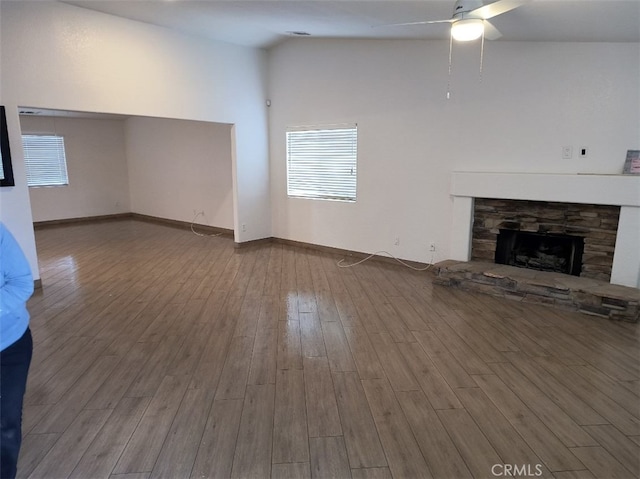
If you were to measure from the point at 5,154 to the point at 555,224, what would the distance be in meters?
5.89

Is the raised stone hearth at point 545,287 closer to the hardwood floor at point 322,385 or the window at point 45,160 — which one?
A: the hardwood floor at point 322,385

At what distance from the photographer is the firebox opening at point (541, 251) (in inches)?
168

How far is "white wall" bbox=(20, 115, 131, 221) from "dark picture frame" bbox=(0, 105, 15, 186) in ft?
17.2

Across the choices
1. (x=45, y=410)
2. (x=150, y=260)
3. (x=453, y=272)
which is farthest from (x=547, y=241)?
(x=150, y=260)

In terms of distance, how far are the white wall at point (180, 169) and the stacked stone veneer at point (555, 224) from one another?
4.50m

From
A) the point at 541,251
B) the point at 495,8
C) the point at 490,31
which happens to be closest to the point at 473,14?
the point at 495,8

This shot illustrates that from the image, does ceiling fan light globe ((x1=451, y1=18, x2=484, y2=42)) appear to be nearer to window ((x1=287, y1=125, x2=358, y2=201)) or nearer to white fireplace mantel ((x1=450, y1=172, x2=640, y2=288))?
white fireplace mantel ((x1=450, y1=172, x2=640, y2=288))

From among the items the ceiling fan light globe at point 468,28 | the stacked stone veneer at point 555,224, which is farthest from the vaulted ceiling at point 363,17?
the stacked stone veneer at point 555,224

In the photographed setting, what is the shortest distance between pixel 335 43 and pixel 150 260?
4207mm

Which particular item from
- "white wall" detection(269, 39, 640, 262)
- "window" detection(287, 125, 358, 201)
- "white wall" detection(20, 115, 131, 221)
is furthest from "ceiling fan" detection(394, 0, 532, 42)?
"white wall" detection(20, 115, 131, 221)

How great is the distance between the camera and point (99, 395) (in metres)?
2.44

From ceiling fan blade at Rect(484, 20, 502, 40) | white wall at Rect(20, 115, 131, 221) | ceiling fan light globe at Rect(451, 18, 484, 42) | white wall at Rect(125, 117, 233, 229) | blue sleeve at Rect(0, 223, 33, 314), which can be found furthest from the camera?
white wall at Rect(20, 115, 131, 221)

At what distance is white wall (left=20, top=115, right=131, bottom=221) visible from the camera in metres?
8.51

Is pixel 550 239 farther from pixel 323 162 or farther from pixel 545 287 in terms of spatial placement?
pixel 323 162
